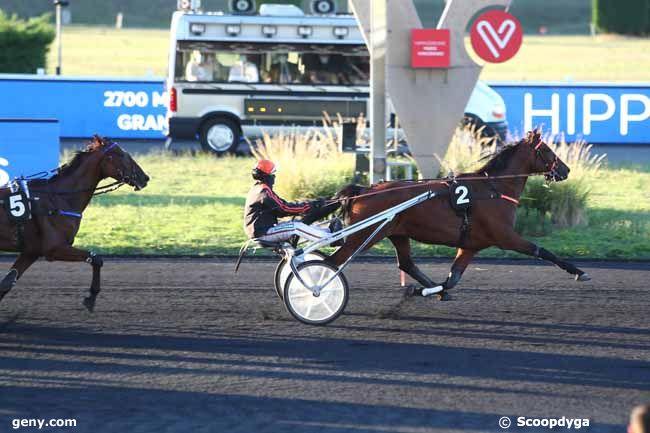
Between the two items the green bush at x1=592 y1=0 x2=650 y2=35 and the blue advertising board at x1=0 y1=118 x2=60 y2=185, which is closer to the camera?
the blue advertising board at x1=0 y1=118 x2=60 y2=185

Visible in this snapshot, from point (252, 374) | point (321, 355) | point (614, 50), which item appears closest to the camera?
point (252, 374)

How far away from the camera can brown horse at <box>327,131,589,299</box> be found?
372 inches

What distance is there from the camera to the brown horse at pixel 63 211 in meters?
9.07

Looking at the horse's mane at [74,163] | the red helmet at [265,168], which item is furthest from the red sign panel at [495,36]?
the horse's mane at [74,163]

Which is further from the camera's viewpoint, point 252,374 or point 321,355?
point 321,355

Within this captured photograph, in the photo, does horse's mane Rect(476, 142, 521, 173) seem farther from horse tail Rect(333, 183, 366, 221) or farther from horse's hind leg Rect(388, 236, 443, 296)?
horse tail Rect(333, 183, 366, 221)

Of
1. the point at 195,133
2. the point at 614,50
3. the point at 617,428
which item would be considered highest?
the point at 614,50

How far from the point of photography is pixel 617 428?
6.59m

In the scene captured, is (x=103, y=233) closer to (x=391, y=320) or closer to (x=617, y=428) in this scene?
(x=391, y=320)

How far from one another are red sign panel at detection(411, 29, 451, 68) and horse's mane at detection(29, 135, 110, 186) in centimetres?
541

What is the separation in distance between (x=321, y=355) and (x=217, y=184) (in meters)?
10.3

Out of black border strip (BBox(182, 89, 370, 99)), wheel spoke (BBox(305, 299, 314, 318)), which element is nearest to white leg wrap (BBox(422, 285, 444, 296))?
wheel spoke (BBox(305, 299, 314, 318))

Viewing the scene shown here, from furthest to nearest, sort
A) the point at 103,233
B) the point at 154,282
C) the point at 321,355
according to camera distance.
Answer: the point at 103,233, the point at 154,282, the point at 321,355

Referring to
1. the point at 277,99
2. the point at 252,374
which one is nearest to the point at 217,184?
the point at 277,99
